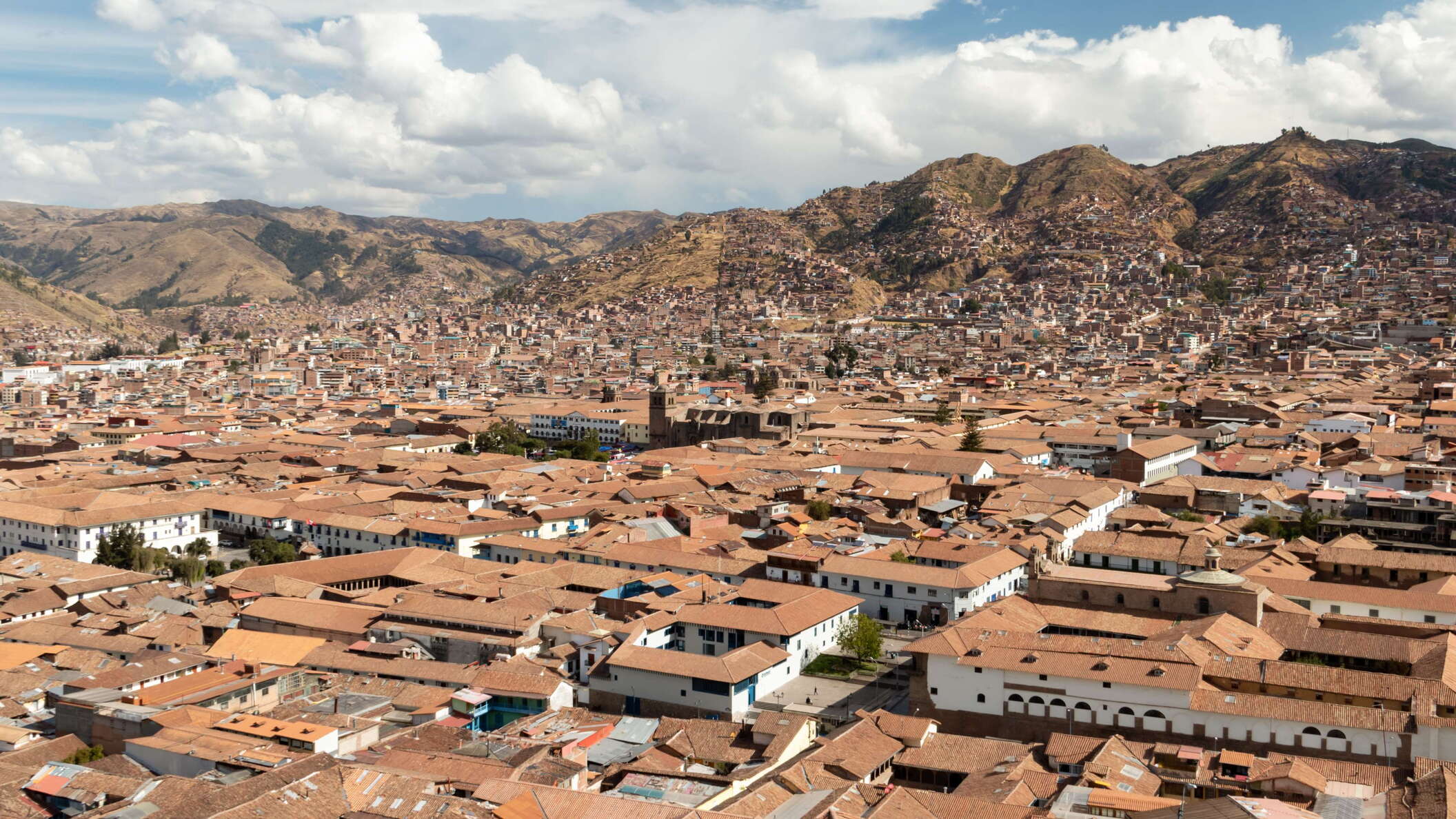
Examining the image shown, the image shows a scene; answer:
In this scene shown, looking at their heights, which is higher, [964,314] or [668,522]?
[964,314]

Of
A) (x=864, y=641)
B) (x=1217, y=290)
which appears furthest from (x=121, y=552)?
(x=1217, y=290)

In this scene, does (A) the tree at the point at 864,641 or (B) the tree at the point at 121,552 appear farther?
(B) the tree at the point at 121,552

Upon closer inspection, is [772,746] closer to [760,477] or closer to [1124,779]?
[1124,779]

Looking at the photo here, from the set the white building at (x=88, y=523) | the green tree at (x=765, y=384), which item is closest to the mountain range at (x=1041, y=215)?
the green tree at (x=765, y=384)

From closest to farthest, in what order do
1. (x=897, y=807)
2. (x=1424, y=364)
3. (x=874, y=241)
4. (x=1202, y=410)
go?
1. (x=897, y=807)
2. (x=1202, y=410)
3. (x=1424, y=364)
4. (x=874, y=241)

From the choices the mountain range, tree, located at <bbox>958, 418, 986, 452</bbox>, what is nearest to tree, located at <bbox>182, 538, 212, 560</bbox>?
tree, located at <bbox>958, 418, 986, 452</bbox>

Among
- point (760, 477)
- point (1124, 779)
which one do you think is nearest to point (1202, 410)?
point (760, 477)

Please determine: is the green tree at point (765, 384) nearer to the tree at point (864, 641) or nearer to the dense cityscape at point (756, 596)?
the dense cityscape at point (756, 596)

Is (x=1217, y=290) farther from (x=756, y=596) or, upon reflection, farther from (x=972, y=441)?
(x=756, y=596)
